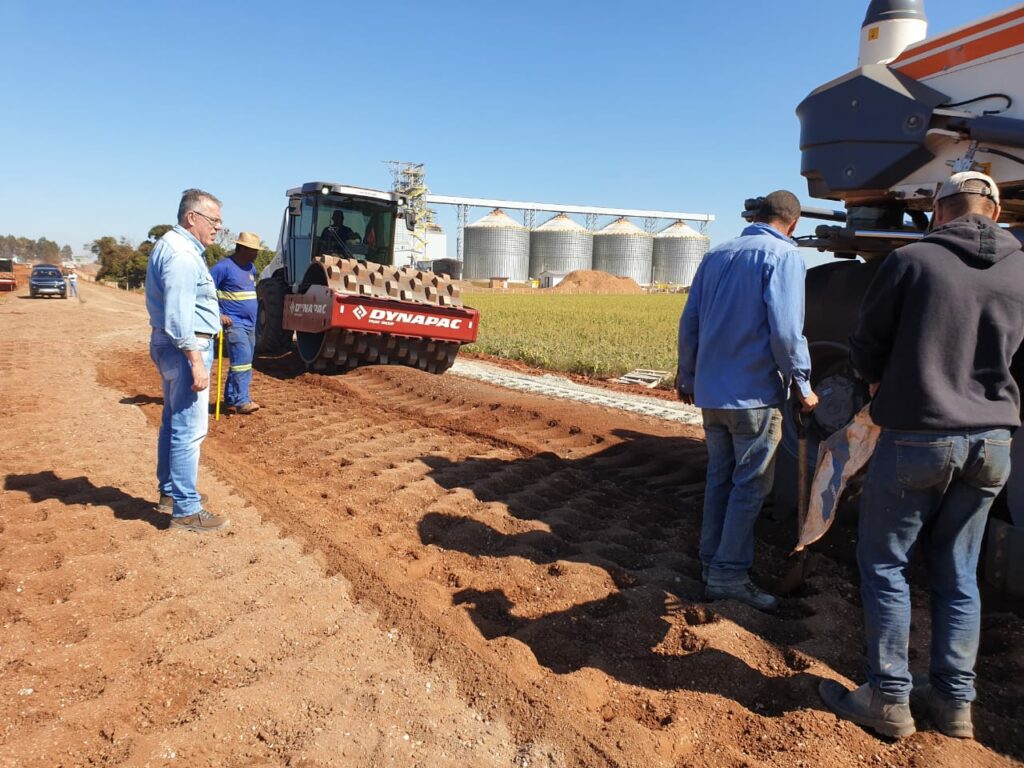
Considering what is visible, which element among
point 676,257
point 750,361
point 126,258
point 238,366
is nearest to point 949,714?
point 750,361

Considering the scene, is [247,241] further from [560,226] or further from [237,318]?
[560,226]

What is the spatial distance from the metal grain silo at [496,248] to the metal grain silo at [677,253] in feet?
44.3

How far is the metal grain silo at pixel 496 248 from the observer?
5988 cm

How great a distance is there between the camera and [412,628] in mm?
2902

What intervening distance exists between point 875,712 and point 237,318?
6581 millimetres

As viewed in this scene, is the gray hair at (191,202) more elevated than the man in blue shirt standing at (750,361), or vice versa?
the gray hair at (191,202)

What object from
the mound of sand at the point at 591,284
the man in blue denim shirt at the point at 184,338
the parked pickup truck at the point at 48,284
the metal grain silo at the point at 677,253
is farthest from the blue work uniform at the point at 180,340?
the metal grain silo at the point at 677,253

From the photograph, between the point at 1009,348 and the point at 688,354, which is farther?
the point at 688,354

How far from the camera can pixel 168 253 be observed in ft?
12.4

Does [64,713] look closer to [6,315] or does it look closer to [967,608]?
[967,608]

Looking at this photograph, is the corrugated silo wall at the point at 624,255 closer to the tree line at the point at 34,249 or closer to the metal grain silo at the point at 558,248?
the metal grain silo at the point at 558,248

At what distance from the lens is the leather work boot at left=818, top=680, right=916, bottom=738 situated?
2.33 meters

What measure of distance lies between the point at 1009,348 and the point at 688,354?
1.49m

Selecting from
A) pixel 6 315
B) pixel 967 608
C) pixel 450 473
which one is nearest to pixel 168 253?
pixel 450 473
